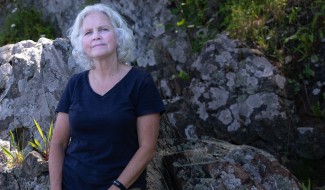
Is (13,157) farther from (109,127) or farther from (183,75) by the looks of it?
(183,75)

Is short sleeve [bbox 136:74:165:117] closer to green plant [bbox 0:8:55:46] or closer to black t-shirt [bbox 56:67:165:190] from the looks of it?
black t-shirt [bbox 56:67:165:190]

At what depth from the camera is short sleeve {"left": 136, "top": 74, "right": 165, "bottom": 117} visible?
3217mm

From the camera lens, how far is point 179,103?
6.18 m

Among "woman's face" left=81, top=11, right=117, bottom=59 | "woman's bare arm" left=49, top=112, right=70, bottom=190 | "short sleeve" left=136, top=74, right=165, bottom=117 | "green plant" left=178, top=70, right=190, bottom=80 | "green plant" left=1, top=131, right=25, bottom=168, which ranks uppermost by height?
"woman's face" left=81, top=11, right=117, bottom=59

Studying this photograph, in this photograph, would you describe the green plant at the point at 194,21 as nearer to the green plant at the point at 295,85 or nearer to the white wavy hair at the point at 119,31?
the green plant at the point at 295,85

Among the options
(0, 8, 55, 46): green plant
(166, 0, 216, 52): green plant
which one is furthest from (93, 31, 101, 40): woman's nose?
(0, 8, 55, 46): green plant

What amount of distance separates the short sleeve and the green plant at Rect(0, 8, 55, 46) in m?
4.95

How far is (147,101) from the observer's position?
322 cm

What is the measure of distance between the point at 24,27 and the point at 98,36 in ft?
16.9

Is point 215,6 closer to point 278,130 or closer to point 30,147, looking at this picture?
point 278,130

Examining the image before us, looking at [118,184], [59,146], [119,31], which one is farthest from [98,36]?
[118,184]

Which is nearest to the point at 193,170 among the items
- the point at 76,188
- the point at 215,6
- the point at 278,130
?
the point at 76,188

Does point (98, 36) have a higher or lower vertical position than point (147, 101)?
higher

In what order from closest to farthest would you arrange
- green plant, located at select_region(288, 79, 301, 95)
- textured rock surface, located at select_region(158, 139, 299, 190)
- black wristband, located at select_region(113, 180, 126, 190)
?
black wristband, located at select_region(113, 180, 126, 190) → textured rock surface, located at select_region(158, 139, 299, 190) → green plant, located at select_region(288, 79, 301, 95)
